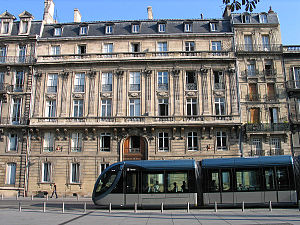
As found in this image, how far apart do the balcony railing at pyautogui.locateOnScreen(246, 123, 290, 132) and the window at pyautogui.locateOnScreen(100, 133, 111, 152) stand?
1298 centimetres

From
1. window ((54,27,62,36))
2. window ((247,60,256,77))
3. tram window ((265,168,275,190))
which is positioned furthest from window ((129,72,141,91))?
tram window ((265,168,275,190))

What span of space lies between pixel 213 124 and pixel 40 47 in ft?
63.5

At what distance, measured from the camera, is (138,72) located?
27531 mm

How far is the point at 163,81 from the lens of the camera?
2714cm

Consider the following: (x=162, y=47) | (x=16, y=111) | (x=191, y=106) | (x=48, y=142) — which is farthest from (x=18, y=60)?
(x=191, y=106)

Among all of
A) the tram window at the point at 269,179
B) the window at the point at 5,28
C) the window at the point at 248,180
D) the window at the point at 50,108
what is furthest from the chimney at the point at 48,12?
the tram window at the point at 269,179

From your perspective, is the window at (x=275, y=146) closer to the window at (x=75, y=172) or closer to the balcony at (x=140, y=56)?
the balcony at (x=140, y=56)

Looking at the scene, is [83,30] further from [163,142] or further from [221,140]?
[221,140]

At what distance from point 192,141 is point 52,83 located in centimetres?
1507

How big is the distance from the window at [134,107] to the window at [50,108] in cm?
757

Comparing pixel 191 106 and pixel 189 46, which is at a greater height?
pixel 189 46

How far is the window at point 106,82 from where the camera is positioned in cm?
2729

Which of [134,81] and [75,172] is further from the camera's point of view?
[134,81]

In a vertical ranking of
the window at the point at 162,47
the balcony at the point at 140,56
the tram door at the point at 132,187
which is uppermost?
the window at the point at 162,47
